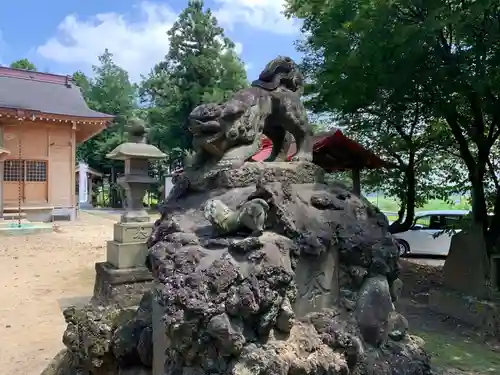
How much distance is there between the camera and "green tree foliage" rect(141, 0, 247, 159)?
2264cm

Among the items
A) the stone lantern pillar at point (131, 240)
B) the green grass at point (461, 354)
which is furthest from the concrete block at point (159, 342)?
the stone lantern pillar at point (131, 240)

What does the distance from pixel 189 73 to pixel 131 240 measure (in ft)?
51.9

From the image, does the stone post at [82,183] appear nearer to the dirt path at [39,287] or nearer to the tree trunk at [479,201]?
the dirt path at [39,287]

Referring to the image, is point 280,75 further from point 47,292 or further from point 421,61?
point 47,292

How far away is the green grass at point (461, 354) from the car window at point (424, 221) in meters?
7.60

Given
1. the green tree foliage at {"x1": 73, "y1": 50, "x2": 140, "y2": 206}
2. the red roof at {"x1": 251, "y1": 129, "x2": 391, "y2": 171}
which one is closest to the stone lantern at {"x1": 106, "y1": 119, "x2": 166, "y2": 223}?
the red roof at {"x1": 251, "y1": 129, "x2": 391, "y2": 171}

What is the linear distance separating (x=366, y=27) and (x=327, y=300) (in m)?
5.09

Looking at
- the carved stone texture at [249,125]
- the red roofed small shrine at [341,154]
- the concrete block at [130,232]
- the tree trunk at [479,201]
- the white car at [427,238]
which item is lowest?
the white car at [427,238]

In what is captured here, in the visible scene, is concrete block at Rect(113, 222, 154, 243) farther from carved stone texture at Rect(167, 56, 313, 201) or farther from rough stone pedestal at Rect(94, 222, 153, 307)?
carved stone texture at Rect(167, 56, 313, 201)

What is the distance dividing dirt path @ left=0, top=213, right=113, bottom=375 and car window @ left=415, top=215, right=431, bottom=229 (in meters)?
8.71

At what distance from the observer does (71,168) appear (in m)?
19.0

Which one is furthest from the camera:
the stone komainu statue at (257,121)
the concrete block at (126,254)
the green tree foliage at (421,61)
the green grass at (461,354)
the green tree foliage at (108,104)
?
the green tree foliage at (108,104)

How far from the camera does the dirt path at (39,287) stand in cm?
526

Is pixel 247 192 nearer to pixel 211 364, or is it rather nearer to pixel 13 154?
pixel 211 364
